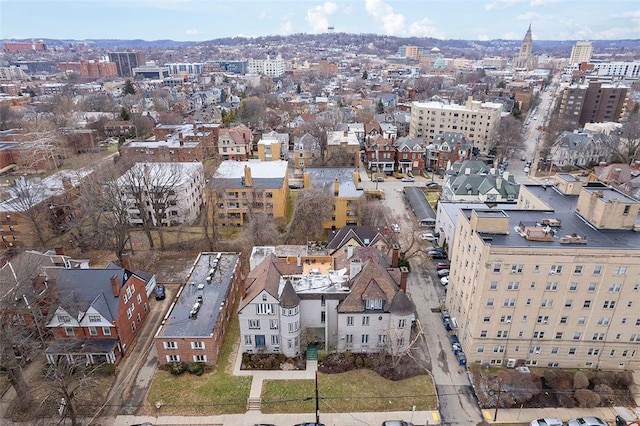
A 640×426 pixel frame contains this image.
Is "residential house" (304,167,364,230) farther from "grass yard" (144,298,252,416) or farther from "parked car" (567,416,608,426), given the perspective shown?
"parked car" (567,416,608,426)

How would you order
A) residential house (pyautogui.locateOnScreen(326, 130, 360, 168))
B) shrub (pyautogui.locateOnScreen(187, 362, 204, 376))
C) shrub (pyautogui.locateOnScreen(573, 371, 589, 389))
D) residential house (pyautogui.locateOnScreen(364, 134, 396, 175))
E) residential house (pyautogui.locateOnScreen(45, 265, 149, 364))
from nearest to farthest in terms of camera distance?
1. shrub (pyautogui.locateOnScreen(573, 371, 589, 389))
2. shrub (pyautogui.locateOnScreen(187, 362, 204, 376))
3. residential house (pyautogui.locateOnScreen(45, 265, 149, 364))
4. residential house (pyautogui.locateOnScreen(364, 134, 396, 175))
5. residential house (pyautogui.locateOnScreen(326, 130, 360, 168))

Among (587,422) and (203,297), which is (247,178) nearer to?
(203,297)

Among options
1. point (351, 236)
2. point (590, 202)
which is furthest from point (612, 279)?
point (351, 236)

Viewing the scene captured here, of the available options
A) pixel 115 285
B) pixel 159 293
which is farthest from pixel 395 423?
pixel 159 293

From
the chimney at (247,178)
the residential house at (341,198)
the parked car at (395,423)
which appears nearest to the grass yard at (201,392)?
the parked car at (395,423)

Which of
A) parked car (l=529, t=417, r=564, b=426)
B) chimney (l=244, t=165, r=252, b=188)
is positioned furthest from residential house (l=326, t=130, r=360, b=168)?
parked car (l=529, t=417, r=564, b=426)

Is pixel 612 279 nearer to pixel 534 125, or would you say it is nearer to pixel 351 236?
pixel 351 236
